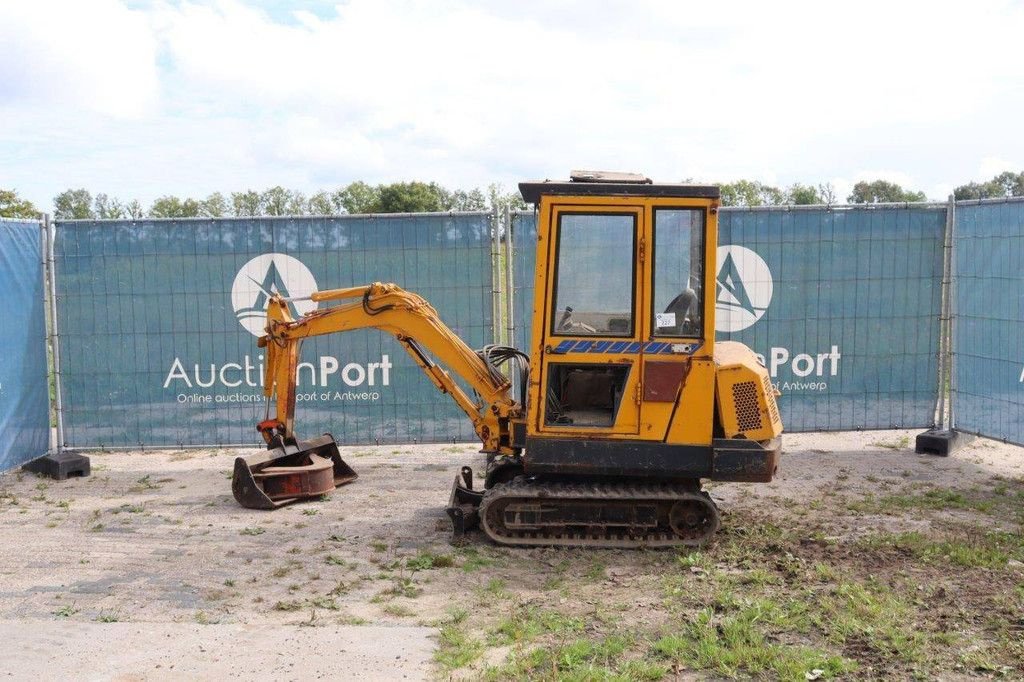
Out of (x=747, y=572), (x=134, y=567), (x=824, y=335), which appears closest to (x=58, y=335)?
(x=134, y=567)

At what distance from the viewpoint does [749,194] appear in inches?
1262

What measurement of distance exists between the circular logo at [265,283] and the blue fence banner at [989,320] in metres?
7.74

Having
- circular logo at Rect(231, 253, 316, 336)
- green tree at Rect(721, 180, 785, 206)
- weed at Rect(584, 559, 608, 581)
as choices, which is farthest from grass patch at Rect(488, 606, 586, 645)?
green tree at Rect(721, 180, 785, 206)

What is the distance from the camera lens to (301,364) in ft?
35.7

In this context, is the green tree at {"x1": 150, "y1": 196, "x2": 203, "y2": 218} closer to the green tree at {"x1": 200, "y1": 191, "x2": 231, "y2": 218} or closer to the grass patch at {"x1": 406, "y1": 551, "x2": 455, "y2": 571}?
the green tree at {"x1": 200, "y1": 191, "x2": 231, "y2": 218}

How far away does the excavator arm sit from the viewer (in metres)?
8.00

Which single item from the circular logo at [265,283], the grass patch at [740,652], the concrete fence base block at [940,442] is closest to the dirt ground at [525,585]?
the grass patch at [740,652]

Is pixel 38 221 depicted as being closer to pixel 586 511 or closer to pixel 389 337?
pixel 389 337

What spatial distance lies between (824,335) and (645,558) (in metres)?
5.28

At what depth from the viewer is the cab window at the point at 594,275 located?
705 centimetres

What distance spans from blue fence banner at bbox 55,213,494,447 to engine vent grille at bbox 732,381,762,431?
13.8ft

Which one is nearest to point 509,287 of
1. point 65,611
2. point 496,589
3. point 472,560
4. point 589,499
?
point 589,499

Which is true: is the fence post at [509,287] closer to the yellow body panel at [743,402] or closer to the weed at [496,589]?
the yellow body panel at [743,402]

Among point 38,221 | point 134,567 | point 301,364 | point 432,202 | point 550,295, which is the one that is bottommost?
point 134,567
